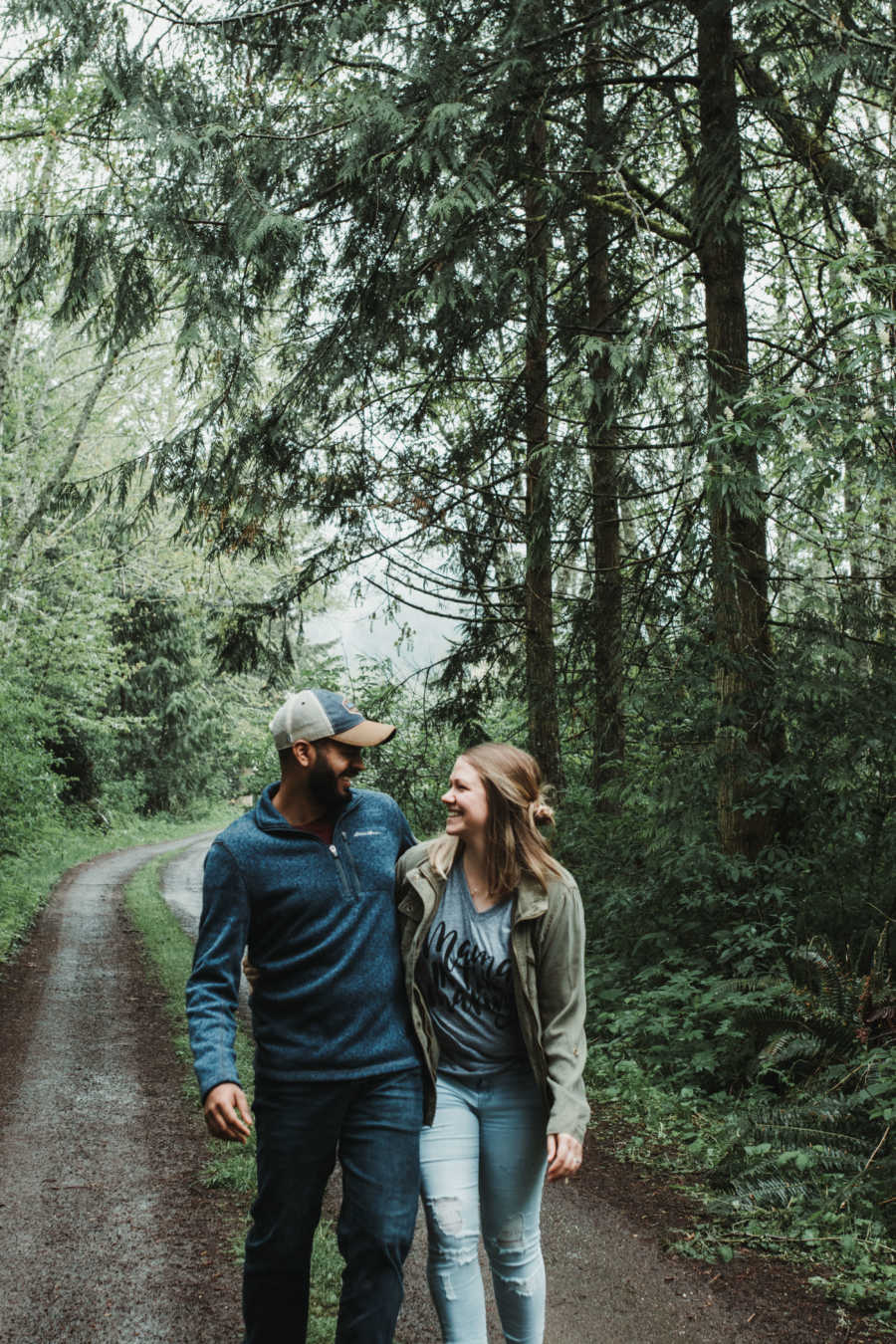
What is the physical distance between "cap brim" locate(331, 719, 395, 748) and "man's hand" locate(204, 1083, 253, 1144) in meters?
0.90

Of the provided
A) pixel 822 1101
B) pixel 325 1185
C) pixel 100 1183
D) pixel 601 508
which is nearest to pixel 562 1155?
pixel 325 1185

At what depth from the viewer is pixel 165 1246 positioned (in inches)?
186

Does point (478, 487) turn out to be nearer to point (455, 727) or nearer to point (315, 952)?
point (455, 727)

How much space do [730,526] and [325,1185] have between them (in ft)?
18.9

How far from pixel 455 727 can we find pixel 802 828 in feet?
13.3

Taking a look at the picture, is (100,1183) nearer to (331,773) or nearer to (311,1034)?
(311,1034)

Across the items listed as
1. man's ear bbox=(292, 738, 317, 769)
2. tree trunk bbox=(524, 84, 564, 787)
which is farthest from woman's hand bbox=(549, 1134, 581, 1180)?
tree trunk bbox=(524, 84, 564, 787)

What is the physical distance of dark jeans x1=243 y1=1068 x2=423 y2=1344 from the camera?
2609 mm

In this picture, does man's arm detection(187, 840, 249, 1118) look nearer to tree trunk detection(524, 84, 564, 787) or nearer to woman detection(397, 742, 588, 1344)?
woman detection(397, 742, 588, 1344)

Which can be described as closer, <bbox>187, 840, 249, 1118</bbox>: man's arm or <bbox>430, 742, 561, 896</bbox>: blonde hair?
<bbox>187, 840, 249, 1118</bbox>: man's arm

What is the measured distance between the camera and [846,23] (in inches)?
250

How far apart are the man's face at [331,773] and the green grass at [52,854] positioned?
1067 cm

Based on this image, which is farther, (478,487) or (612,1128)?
(478,487)

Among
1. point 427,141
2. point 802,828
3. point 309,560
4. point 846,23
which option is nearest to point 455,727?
point 309,560
